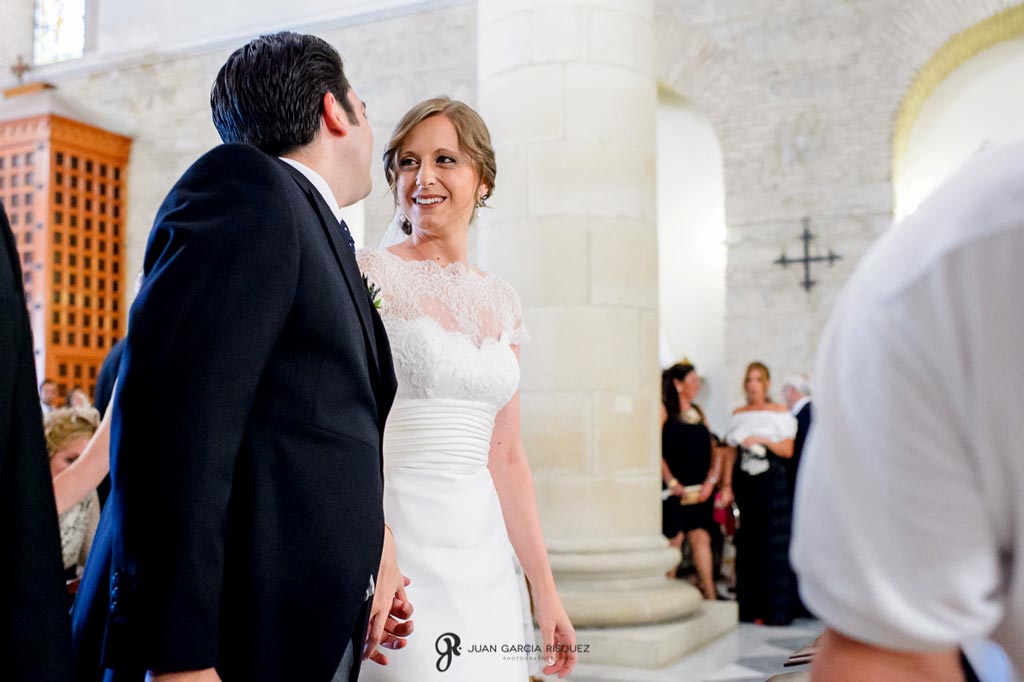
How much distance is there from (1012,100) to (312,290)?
992 cm

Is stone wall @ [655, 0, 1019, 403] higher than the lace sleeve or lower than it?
higher

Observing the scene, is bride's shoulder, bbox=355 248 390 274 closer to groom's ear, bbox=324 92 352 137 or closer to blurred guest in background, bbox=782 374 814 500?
groom's ear, bbox=324 92 352 137

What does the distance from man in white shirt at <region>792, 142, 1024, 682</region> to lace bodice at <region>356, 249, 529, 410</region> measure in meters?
1.67

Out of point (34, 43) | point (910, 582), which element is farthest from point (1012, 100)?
point (34, 43)

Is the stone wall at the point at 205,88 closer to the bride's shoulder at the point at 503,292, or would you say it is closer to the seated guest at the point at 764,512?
the seated guest at the point at 764,512

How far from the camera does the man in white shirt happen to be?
0.58 meters

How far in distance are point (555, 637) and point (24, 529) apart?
1.37 metres

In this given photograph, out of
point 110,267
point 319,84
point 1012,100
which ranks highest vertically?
point 1012,100

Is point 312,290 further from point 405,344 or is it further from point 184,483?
point 405,344

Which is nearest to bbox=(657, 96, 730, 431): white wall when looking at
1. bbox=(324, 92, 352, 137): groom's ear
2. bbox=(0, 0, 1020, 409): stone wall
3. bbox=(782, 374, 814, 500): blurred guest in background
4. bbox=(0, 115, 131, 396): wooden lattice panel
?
bbox=(0, 0, 1020, 409): stone wall

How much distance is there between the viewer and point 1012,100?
32.3 feet

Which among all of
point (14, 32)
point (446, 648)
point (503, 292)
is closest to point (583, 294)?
point (503, 292)

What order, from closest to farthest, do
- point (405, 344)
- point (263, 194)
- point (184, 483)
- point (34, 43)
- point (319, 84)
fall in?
point (184, 483), point (263, 194), point (319, 84), point (405, 344), point (34, 43)

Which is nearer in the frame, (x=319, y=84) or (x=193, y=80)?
(x=319, y=84)
